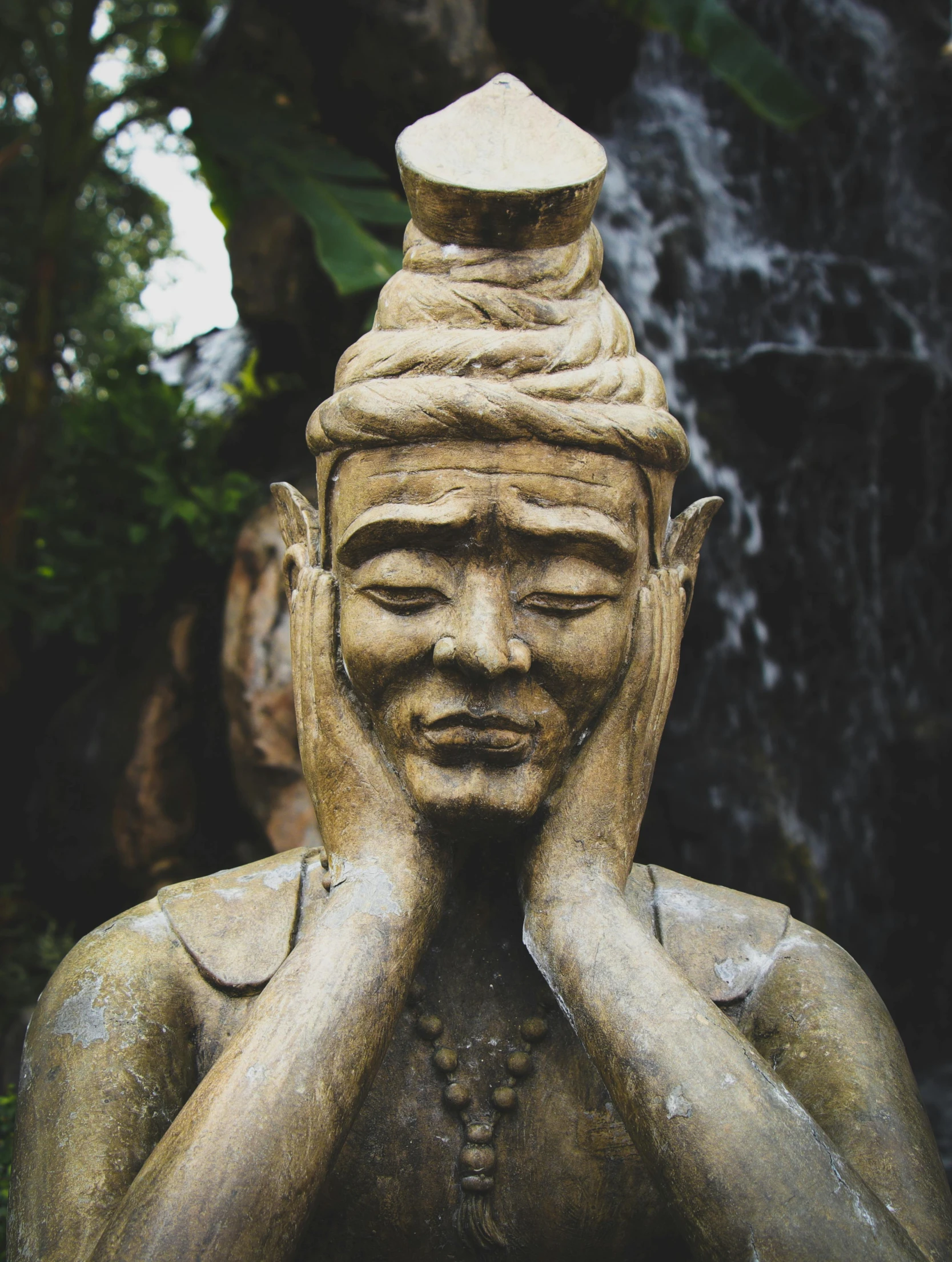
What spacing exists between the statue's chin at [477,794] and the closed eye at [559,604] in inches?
12.1

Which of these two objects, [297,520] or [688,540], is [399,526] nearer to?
[297,520]

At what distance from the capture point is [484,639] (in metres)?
2.42

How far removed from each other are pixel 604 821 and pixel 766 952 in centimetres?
46

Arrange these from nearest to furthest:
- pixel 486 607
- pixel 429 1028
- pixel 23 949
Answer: pixel 486 607
pixel 429 1028
pixel 23 949

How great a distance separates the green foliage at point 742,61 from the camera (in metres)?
6.48

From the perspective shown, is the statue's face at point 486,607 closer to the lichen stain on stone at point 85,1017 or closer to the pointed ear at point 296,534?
the pointed ear at point 296,534

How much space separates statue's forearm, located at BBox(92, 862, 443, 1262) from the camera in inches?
78.2

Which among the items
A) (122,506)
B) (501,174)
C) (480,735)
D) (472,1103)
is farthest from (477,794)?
(122,506)

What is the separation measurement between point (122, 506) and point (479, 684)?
217 inches

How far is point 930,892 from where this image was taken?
743 centimetres

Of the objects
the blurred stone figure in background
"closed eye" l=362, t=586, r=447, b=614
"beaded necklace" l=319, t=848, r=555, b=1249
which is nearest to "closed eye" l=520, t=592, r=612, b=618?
"closed eye" l=362, t=586, r=447, b=614

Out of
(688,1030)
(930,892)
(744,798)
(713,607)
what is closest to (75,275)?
(713,607)

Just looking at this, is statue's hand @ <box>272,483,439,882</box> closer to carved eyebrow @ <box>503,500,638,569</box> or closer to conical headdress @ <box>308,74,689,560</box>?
conical headdress @ <box>308,74,689,560</box>

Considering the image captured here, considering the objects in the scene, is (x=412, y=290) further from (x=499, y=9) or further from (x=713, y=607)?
(x=499, y=9)
